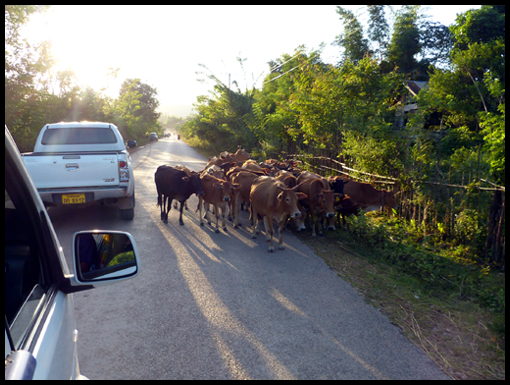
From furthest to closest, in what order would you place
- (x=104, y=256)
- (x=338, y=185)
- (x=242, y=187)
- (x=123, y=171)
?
(x=242, y=187)
(x=338, y=185)
(x=123, y=171)
(x=104, y=256)

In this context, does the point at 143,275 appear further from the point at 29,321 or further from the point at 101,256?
the point at 29,321

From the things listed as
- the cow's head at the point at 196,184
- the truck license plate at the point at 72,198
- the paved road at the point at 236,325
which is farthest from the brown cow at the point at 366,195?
the truck license plate at the point at 72,198

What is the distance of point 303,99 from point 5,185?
12.6 meters

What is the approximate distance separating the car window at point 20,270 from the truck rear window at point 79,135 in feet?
26.6

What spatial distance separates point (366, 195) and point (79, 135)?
7461mm

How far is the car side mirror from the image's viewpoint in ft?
6.47

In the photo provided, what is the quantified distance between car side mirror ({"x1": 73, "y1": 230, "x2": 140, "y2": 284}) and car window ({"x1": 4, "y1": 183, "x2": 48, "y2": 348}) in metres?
0.21

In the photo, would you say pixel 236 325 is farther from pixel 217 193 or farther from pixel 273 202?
pixel 217 193

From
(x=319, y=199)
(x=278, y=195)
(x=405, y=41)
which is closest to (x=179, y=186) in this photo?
(x=278, y=195)

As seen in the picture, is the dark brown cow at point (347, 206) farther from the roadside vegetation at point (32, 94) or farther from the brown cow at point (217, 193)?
the roadside vegetation at point (32, 94)

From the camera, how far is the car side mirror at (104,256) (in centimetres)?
197

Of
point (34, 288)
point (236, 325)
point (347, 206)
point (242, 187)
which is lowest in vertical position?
point (236, 325)

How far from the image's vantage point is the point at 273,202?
782 centimetres

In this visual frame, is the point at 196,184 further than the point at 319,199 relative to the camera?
Yes
